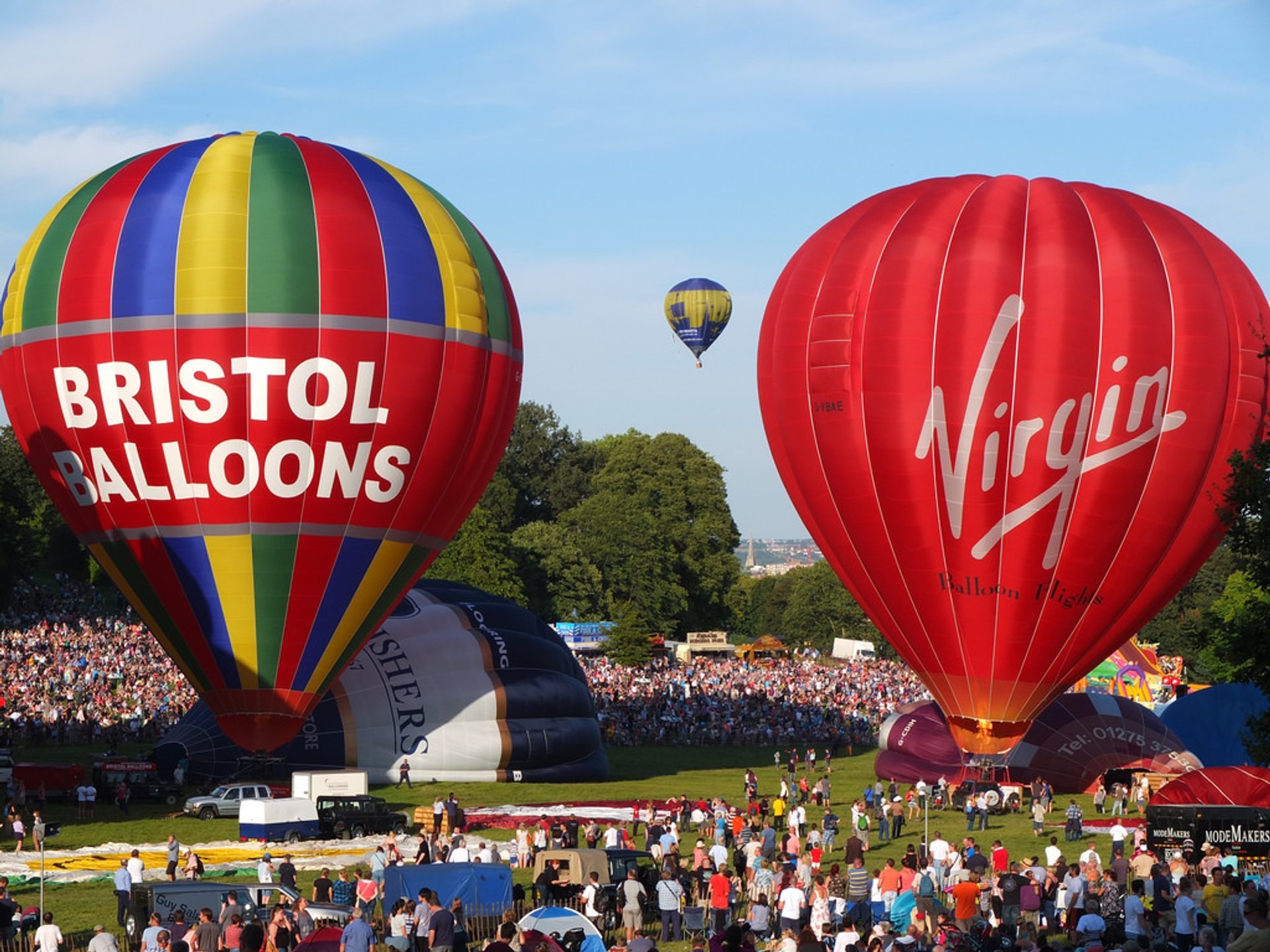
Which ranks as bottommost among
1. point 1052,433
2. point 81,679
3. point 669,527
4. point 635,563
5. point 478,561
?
point 81,679

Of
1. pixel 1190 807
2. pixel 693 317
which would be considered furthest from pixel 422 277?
pixel 693 317

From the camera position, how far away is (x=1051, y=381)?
116 ft

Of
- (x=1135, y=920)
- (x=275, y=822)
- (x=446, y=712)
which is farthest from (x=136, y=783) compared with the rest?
(x=1135, y=920)

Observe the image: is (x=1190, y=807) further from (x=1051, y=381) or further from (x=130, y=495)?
(x=130, y=495)

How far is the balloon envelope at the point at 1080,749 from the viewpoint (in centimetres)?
4353

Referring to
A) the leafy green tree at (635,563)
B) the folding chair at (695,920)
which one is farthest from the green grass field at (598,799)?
the leafy green tree at (635,563)

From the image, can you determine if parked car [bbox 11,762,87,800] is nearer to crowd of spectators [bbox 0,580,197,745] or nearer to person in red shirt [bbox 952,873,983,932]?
crowd of spectators [bbox 0,580,197,745]

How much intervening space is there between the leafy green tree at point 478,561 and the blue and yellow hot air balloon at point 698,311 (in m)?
17.2

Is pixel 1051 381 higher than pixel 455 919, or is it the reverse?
pixel 1051 381

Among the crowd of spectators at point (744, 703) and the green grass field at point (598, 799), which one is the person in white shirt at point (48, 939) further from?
the crowd of spectators at point (744, 703)

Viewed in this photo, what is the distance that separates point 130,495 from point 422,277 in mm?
7105

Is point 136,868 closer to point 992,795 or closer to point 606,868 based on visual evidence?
point 606,868

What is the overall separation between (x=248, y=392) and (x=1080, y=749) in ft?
69.8

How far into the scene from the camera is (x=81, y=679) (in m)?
59.1
